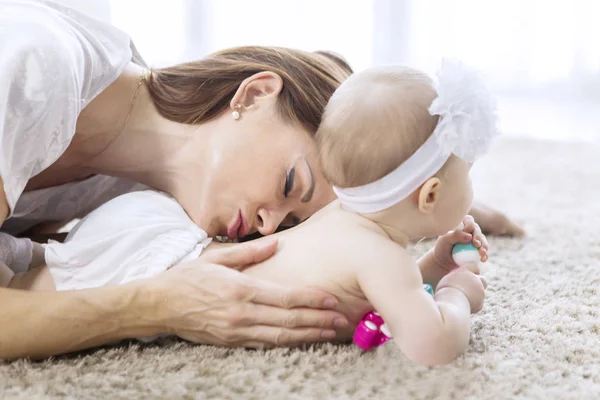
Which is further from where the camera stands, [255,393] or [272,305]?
[272,305]

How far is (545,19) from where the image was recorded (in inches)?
151

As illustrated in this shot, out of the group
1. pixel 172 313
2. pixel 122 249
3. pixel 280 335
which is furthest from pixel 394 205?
pixel 122 249

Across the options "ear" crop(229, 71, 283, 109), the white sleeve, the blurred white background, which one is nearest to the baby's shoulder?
"ear" crop(229, 71, 283, 109)

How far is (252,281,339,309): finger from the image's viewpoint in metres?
1.17

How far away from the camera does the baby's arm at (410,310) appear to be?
1.10m

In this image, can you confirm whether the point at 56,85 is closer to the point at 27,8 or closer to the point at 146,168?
the point at 27,8

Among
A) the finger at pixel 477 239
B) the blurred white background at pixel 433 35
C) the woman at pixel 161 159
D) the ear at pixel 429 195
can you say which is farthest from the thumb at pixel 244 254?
the blurred white background at pixel 433 35

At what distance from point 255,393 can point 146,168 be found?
71 centimetres

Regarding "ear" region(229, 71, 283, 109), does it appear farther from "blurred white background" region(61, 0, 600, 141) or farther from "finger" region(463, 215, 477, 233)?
"blurred white background" region(61, 0, 600, 141)

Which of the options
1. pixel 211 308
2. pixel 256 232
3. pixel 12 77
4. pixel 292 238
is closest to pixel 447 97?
pixel 292 238

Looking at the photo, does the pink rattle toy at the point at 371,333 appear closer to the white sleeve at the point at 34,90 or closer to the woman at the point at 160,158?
the woman at the point at 160,158

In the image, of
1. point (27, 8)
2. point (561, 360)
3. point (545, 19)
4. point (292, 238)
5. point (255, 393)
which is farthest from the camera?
point (545, 19)

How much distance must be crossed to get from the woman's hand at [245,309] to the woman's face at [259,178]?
261mm

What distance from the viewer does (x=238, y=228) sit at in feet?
4.84
